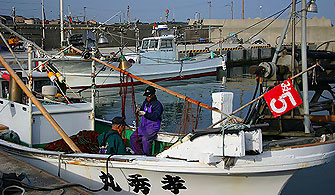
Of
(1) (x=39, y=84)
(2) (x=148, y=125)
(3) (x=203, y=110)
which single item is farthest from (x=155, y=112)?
(3) (x=203, y=110)

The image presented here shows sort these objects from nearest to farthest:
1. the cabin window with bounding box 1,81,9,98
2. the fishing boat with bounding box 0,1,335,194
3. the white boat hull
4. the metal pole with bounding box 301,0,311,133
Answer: the fishing boat with bounding box 0,1,335,194 < the white boat hull < the metal pole with bounding box 301,0,311,133 < the cabin window with bounding box 1,81,9,98

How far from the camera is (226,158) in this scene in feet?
17.7

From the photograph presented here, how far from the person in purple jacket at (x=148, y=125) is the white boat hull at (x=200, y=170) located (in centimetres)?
126

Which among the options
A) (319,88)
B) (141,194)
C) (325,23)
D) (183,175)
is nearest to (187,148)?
(183,175)

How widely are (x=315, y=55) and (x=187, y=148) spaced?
3.33 m

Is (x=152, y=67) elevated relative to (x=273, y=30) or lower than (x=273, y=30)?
lower

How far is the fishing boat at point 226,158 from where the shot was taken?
213 inches

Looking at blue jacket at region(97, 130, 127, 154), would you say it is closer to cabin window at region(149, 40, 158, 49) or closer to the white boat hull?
the white boat hull

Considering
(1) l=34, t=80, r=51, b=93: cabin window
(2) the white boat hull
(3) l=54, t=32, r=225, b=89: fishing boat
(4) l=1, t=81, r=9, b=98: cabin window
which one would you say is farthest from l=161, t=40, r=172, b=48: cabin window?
(2) the white boat hull

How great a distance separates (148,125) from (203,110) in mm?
10561

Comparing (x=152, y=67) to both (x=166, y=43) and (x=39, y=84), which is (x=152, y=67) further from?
(x=39, y=84)

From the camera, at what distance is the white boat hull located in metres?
5.52

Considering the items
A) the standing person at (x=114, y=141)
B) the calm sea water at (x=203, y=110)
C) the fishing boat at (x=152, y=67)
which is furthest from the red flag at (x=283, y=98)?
the fishing boat at (x=152, y=67)

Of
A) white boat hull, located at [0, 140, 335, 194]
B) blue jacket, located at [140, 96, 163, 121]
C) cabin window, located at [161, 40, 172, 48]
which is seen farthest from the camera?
cabin window, located at [161, 40, 172, 48]
